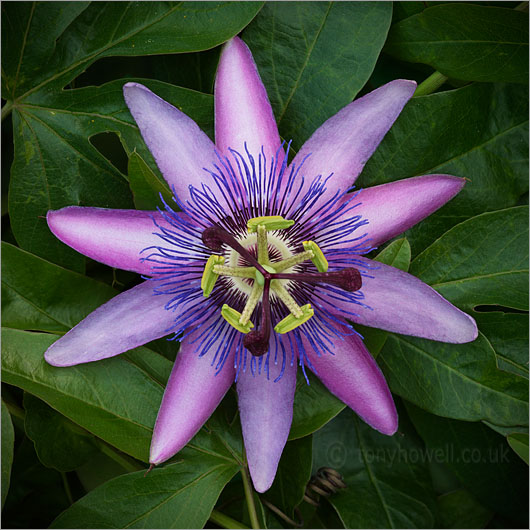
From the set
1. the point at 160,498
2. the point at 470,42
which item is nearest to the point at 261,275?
the point at 160,498

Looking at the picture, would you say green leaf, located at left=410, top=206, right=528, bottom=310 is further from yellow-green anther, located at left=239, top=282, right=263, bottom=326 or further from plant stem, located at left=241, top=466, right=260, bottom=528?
plant stem, located at left=241, top=466, right=260, bottom=528

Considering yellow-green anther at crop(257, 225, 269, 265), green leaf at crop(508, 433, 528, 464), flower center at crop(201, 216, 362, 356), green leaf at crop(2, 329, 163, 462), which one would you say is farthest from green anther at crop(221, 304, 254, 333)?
green leaf at crop(508, 433, 528, 464)

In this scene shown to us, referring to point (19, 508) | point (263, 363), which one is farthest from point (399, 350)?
point (19, 508)

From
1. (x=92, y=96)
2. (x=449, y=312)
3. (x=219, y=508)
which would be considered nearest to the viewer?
(x=449, y=312)

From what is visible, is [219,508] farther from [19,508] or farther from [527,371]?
[527,371]

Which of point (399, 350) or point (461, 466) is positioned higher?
point (399, 350)

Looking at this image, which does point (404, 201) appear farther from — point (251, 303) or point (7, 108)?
point (7, 108)
